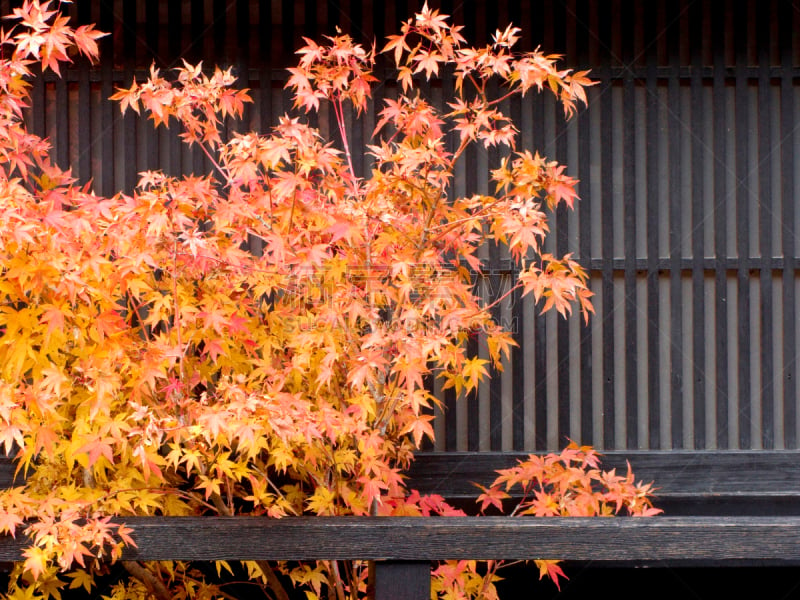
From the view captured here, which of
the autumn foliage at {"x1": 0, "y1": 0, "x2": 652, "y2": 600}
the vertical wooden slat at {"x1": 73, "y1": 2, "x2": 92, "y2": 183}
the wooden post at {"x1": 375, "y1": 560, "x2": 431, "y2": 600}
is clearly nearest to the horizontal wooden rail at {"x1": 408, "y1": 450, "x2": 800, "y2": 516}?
the autumn foliage at {"x1": 0, "y1": 0, "x2": 652, "y2": 600}

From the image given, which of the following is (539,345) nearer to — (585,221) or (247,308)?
(585,221)

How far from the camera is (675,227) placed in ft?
14.2

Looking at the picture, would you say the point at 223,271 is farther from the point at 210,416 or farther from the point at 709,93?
the point at 709,93

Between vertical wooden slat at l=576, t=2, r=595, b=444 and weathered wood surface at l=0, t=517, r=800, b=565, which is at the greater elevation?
vertical wooden slat at l=576, t=2, r=595, b=444

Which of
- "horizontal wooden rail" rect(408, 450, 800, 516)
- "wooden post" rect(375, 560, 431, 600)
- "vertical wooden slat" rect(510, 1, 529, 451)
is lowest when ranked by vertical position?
"wooden post" rect(375, 560, 431, 600)

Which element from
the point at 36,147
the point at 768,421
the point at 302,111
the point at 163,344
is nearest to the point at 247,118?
the point at 302,111

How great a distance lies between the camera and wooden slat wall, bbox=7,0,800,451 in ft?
14.2

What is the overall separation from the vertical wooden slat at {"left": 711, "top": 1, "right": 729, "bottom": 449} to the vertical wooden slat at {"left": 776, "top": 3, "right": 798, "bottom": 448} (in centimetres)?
36

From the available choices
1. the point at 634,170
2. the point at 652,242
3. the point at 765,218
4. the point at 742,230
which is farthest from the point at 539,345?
the point at 765,218

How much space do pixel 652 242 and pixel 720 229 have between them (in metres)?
0.43

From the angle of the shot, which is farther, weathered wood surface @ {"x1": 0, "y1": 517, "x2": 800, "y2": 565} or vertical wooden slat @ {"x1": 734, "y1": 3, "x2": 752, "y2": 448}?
vertical wooden slat @ {"x1": 734, "y1": 3, "x2": 752, "y2": 448}

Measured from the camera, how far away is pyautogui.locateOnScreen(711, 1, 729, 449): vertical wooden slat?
170 inches

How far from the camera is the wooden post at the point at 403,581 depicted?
8.79 feet

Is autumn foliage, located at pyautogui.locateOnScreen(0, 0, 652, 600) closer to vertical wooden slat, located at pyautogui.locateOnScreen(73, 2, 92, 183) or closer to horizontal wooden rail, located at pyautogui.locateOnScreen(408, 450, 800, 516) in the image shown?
horizontal wooden rail, located at pyautogui.locateOnScreen(408, 450, 800, 516)
